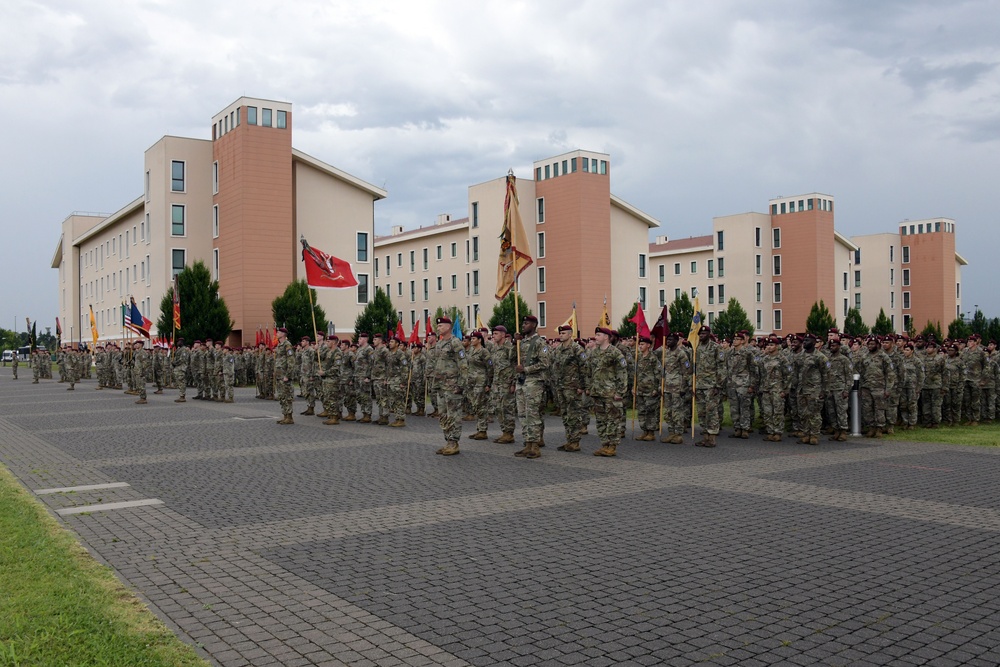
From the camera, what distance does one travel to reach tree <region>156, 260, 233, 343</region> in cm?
4669

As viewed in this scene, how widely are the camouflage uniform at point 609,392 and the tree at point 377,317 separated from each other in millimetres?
42761

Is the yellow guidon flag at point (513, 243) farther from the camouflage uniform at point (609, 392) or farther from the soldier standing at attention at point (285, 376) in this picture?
the soldier standing at attention at point (285, 376)

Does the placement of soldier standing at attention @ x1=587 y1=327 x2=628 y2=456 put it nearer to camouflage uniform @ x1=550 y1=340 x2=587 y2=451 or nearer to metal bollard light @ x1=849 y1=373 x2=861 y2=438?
camouflage uniform @ x1=550 y1=340 x2=587 y2=451

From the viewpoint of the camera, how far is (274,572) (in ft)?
22.1

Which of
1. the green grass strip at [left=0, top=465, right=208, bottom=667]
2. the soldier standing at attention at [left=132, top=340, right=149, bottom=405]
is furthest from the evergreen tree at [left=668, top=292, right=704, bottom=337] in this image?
the green grass strip at [left=0, top=465, right=208, bottom=667]

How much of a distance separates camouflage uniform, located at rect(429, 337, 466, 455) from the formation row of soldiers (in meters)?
0.02

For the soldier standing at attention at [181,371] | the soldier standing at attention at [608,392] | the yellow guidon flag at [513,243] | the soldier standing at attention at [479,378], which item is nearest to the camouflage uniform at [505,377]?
the soldier standing at attention at [479,378]

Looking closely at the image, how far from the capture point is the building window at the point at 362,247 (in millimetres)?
59125

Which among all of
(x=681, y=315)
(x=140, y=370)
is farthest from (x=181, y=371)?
(x=681, y=315)

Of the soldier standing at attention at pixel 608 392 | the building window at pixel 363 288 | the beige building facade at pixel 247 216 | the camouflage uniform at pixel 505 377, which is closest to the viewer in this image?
the soldier standing at attention at pixel 608 392

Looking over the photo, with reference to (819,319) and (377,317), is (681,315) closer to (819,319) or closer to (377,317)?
(819,319)

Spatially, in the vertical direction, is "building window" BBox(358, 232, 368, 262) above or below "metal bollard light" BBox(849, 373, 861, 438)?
above

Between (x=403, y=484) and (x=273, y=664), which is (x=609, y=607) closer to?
(x=273, y=664)

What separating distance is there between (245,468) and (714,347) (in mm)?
8914
